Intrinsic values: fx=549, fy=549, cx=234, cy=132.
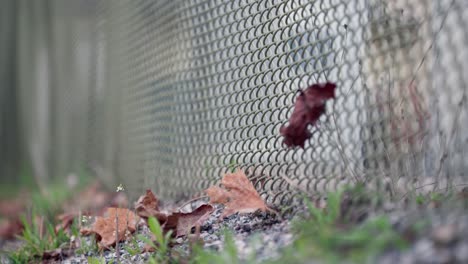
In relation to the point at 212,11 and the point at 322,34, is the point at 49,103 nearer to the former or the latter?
the point at 212,11

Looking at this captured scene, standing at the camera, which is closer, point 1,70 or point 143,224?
point 143,224

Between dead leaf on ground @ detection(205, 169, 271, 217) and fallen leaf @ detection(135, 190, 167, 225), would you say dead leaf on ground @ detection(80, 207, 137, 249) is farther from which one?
dead leaf on ground @ detection(205, 169, 271, 217)

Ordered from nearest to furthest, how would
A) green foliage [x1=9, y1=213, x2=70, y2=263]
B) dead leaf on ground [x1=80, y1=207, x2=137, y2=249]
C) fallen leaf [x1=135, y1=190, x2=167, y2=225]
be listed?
fallen leaf [x1=135, y1=190, x2=167, y2=225]
dead leaf on ground [x1=80, y1=207, x2=137, y2=249]
green foliage [x1=9, y1=213, x2=70, y2=263]

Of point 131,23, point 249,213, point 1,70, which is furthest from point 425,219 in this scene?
point 1,70

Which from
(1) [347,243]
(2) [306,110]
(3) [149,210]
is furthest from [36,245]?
(1) [347,243]

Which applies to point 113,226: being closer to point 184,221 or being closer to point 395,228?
point 184,221

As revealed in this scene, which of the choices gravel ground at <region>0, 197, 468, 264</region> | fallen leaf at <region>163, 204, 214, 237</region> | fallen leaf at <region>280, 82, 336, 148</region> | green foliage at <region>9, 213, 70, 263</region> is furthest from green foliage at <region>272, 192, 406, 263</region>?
green foliage at <region>9, 213, 70, 263</region>
